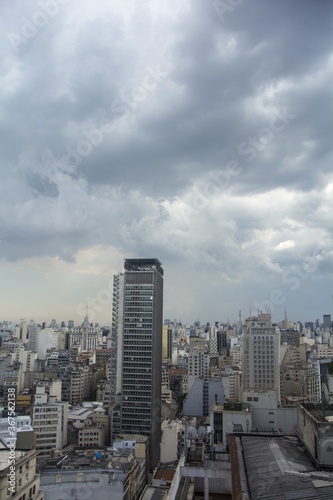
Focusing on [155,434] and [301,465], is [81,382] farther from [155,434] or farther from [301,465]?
[301,465]

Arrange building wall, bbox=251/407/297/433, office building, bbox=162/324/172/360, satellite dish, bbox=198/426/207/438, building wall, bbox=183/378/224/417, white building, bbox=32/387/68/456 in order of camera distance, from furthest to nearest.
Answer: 1. office building, bbox=162/324/172/360
2. building wall, bbox=183/378/224/417
3. white building, bbox=32/387/68/456
4. satellite dish, bbox=198/426/207/438
5. building wall, bbox=251/407/297/433

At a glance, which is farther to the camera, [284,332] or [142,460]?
[284,332]

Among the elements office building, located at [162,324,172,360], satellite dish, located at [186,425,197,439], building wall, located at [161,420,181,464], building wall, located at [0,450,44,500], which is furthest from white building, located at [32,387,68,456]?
office building, located at [162,324,172,360]

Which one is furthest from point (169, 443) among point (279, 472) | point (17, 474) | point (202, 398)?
point (279, 472)

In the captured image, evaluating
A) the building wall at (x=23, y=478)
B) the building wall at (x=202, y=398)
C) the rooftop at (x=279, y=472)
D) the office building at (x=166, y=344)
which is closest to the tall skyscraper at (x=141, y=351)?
the building wall at (x=202, y=398)

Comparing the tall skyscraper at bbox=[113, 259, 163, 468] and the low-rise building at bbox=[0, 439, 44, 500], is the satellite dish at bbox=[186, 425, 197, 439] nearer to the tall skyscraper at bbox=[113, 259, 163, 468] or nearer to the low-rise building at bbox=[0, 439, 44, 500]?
the tall skyscraper at bbox=[113, 259, 163, 468]

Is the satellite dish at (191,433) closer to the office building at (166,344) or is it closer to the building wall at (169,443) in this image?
the building wall at (169,443)

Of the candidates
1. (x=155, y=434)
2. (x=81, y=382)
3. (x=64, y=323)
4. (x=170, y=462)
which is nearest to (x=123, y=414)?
(x=155, y=434)

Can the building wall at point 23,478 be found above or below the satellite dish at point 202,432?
above

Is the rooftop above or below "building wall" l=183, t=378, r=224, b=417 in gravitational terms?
above
